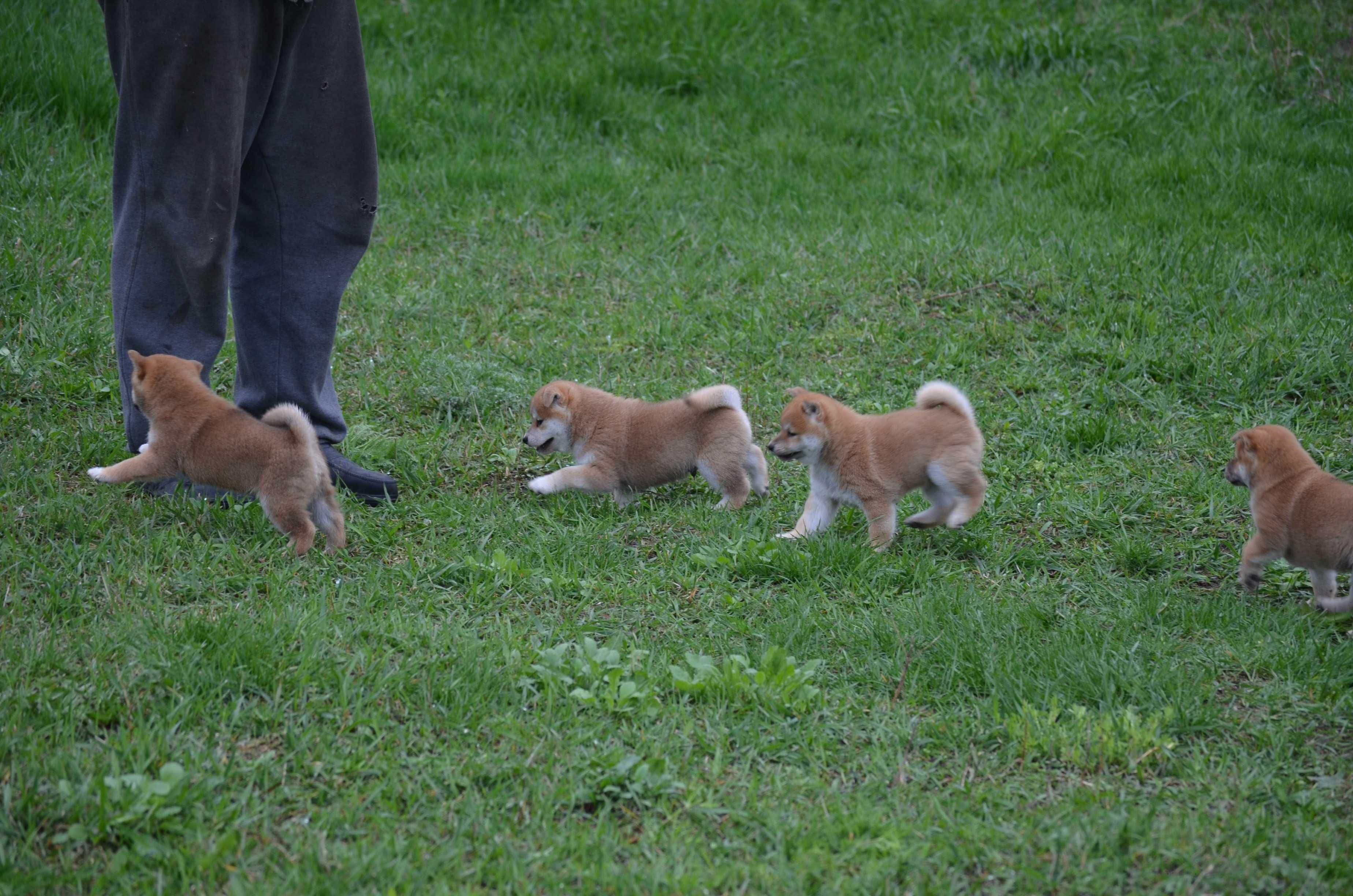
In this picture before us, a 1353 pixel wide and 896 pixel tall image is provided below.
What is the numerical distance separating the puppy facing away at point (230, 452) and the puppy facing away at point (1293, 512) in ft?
11.1

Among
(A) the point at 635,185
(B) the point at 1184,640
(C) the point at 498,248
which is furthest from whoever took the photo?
(A) the point at 635,185

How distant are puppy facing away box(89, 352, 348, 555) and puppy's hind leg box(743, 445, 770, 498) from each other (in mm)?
1752

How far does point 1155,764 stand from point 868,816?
0.89 m

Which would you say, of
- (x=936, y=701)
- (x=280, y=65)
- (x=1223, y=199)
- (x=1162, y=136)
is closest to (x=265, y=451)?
(x=280, y=65)

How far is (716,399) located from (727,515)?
52cm

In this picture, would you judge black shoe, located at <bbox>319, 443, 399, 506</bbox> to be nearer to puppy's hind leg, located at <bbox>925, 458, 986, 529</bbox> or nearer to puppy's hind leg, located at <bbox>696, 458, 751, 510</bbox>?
puppy's hind leg, located at <bbox>696, 458, 751, 510</bbox>

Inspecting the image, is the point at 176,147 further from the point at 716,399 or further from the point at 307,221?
the point at 716,399

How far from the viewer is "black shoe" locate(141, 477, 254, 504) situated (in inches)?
172

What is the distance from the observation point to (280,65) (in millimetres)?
4316

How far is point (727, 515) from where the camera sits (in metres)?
4.81

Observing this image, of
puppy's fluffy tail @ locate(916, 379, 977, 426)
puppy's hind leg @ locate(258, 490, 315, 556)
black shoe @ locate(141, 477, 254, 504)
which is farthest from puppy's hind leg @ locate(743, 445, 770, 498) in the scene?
black shoe @ locate(141, 477, 254, 504)

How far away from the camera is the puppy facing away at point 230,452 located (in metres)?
4.08

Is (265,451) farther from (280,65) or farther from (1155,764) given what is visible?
(1155,764)

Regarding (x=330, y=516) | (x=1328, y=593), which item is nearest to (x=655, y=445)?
(x=330, y=516)
